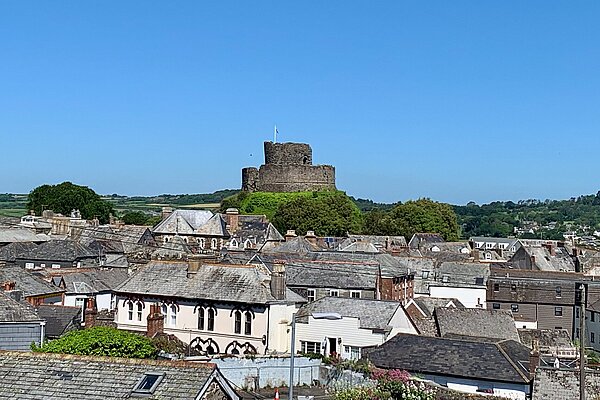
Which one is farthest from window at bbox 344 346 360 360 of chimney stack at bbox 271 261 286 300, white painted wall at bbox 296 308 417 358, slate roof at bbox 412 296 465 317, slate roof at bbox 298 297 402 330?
slate roof at bbox 412 296 465 317

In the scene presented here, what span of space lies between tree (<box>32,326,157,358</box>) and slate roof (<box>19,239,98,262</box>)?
3688cm

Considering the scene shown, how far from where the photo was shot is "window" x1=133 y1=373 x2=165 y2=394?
15.4 metres

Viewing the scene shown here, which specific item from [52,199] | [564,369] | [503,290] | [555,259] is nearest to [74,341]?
[564,369]

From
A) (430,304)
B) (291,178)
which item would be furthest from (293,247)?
(291,178)

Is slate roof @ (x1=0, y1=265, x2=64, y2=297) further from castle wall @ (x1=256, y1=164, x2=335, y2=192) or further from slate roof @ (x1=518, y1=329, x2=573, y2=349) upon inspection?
castle wall @ (x1=256, y1=164, x2=335, y2=192)

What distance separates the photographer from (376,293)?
4366cm

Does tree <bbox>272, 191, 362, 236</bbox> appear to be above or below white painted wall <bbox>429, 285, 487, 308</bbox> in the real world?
above

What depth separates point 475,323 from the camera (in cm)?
4138

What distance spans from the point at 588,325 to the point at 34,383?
45960 mm

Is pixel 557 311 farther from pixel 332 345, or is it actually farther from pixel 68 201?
pixel 68 201

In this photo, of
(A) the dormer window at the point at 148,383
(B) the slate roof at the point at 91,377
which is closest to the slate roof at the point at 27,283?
(B) the slate roof at the point at 91,377

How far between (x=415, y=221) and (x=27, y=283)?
6754 cm

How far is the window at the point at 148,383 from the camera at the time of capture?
50.5ft

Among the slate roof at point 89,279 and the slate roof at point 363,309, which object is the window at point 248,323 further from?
the slate roof at point 89,279
